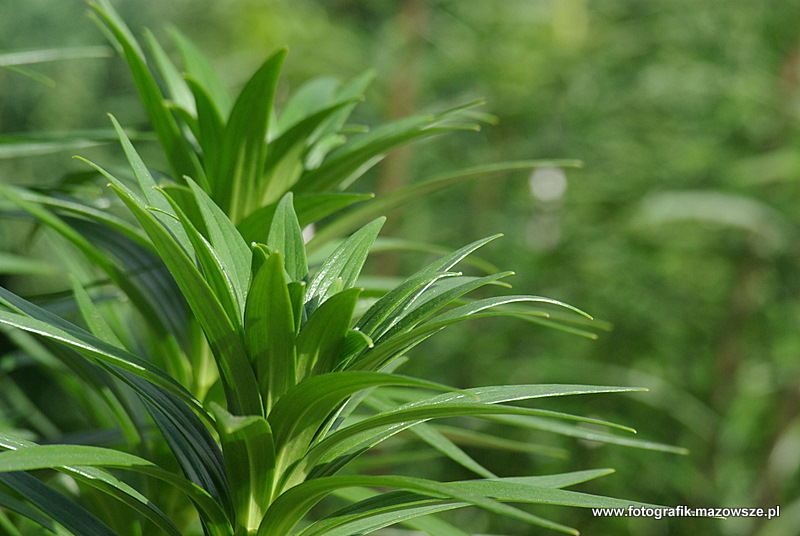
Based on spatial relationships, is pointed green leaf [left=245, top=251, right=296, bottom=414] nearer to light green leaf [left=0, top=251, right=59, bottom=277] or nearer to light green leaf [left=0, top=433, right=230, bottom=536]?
light green leaf [left=0, top=433, right=230, bottom=536]

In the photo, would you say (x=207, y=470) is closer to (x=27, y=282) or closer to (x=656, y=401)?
(x=656, y=401)

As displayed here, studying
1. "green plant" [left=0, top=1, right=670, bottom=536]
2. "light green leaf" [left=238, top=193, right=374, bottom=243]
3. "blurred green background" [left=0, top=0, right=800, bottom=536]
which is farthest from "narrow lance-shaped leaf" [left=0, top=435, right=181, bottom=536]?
"blurred green background" [left=0, top=0, right=800, bottom=536]

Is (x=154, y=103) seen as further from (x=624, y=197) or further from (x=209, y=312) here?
(x=624, y=197)

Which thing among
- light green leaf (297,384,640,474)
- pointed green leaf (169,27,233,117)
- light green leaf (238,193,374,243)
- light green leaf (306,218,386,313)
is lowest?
light green leaf (297,384,640,474)

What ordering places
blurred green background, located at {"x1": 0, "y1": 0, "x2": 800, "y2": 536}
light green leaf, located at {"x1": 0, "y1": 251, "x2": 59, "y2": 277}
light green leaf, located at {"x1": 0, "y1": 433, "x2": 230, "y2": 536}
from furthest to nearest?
blurred green background, located at {"x1": 0, "y1": 0, "x2": 800, "y2": 536} < light green leaf, located at {"x1": 0, "y1": 251, "x2": 59, "y2": 277} < light green leaf, located at {"x1": 0, "y1": 433, "x2": 230, "y2": 536}

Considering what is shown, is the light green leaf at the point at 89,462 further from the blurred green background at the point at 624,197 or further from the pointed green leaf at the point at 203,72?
the blurred green background at the point at 624,197

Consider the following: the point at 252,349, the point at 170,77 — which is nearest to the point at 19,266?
the point at 170,77
